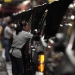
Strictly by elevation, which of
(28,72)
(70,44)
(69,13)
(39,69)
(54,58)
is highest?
(69,13)

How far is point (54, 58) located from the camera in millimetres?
5535

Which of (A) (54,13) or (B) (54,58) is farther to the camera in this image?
(A) (54,13)

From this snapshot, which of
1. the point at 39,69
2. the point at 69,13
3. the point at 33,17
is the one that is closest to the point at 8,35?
the point at 33,17

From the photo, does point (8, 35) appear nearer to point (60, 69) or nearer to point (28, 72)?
point (28, 72)

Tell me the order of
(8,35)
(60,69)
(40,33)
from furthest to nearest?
(8,35)
(40,33)
(60,69)

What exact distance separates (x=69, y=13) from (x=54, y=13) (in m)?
3.47

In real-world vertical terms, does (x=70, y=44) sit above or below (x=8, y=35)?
above

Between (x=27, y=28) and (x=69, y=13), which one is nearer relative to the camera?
(x=69, y=13)

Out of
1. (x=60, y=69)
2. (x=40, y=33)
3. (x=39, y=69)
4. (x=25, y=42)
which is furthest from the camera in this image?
(x=25, y=42)

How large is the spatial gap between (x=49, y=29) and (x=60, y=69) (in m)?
4.32

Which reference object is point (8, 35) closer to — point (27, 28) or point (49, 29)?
point (27, 28)

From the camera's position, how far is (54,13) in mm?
9062

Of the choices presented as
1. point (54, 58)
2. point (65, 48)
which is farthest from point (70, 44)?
point (54, 58)

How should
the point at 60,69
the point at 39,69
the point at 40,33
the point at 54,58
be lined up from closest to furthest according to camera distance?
the point at 60,69, the point at 54,58, the point at 39,69, the point at 40,33
